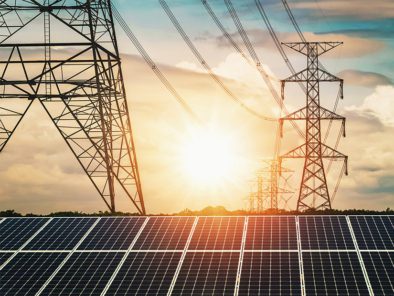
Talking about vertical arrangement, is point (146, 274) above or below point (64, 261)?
below

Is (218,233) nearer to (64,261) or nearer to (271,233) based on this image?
(271,233)

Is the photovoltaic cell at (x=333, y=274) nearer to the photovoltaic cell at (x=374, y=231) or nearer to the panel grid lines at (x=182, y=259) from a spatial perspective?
the photovoltaic cell at (x=374, y=231)

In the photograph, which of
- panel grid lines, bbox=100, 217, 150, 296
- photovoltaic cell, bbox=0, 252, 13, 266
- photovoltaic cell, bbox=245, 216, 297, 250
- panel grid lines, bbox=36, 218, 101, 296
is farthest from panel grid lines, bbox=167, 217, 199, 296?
photovoltaic cell, bbox=0, 252, 13, 266

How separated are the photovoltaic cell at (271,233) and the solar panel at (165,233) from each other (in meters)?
3.18

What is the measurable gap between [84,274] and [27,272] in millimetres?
2749

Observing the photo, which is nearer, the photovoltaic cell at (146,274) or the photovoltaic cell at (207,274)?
the photovoltaic cell at (207,274)

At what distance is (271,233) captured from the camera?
4081 cm

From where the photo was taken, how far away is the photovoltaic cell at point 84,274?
1463 inches

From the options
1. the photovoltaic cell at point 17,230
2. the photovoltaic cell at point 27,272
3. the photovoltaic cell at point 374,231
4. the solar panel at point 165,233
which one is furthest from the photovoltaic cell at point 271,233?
the photovoltaic cell at point 17,230

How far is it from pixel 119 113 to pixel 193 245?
21366mm

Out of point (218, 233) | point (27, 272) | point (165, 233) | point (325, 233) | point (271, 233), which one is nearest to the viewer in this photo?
point (27, 272)

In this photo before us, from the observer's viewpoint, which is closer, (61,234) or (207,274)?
(207,274)

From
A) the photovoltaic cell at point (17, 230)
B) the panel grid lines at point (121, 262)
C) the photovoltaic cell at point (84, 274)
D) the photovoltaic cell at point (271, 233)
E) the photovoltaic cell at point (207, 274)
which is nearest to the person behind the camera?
the photovoltaic cell at point (207, 274)

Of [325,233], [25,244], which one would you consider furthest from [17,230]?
[325,233]
